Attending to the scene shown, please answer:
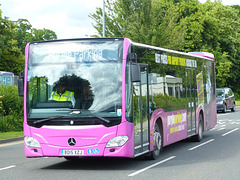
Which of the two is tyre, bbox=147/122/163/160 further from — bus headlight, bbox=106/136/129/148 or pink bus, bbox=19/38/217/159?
bus headlight, bbox=106/136/129/148

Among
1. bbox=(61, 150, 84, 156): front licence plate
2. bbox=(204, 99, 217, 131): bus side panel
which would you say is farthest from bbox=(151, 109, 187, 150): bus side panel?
bbox=(204, 99, 217, 131): bus side panel

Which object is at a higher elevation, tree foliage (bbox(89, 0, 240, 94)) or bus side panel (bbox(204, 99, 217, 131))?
tree foliage (bbox(89, 0, 240, 94))

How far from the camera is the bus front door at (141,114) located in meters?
11.0

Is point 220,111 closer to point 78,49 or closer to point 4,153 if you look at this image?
point 4,153

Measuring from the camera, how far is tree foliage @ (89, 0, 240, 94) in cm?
3134

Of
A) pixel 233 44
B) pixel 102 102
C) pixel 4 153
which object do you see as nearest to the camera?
pixel 102 102

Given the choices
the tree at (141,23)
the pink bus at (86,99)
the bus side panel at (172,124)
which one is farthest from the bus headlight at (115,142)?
the tree at (141,23)

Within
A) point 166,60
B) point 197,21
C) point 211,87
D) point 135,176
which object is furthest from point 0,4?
point 135,176

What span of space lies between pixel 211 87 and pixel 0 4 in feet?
125

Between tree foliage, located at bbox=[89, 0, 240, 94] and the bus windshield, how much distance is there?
19.1 m

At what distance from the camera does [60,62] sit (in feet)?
35.8

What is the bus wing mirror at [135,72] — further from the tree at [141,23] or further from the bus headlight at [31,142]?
the tree at [141,23]

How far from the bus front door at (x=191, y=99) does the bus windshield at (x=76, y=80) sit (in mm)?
5676

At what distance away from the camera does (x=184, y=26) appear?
35438mm
